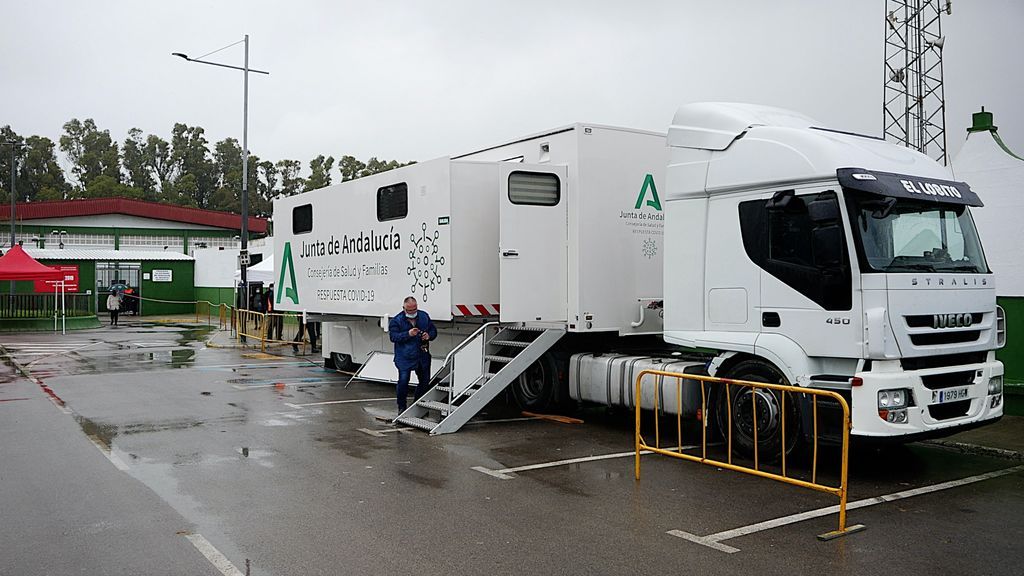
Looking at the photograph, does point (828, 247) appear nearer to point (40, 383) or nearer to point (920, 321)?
point (920, 321)

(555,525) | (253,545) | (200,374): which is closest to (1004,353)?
(555,525)

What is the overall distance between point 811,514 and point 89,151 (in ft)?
338

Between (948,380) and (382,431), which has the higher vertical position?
(948,380)

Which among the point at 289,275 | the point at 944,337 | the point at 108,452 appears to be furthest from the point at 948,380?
the point at 289,275

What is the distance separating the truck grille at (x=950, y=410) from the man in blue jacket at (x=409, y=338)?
241 inches

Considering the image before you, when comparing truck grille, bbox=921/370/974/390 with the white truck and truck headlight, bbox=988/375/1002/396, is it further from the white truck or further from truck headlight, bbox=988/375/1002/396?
truck headlight, bbox=988/375/1002/396

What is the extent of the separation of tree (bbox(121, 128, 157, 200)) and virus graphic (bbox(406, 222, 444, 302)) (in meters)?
90.8

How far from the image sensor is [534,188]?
35.2 feet

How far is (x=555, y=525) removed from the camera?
6.48 meters

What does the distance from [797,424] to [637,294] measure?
3401 mm

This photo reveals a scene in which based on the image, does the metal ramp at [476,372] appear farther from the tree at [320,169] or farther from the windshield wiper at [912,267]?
the tree at [320,169]

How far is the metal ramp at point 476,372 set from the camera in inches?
417

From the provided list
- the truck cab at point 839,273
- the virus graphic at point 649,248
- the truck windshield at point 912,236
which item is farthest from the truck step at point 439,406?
the truck windshield at point 912,236

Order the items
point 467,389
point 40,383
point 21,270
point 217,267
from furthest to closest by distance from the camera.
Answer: point 217,267 → point 21,270 → point 40,383 → point 467,389
